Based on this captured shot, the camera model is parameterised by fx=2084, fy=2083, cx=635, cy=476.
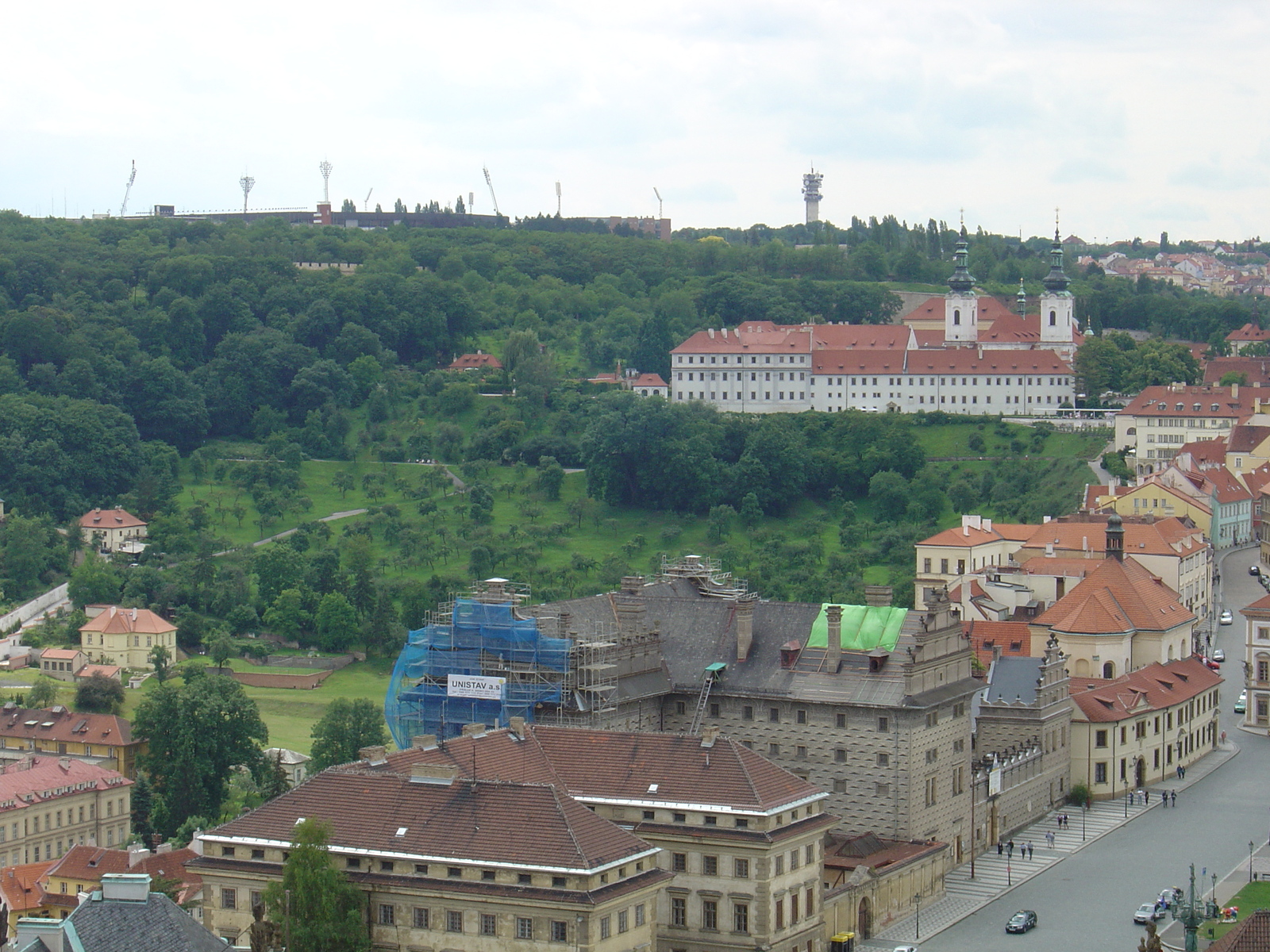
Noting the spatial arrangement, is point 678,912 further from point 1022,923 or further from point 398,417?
point 398,417

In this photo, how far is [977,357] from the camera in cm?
15162

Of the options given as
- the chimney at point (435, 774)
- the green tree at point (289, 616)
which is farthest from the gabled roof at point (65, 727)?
the chimney at point (435, 774)

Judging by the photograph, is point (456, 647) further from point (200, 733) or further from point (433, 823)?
point (200, 733)

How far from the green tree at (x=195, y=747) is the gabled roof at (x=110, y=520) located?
5136cm

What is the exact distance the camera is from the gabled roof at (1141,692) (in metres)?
77.1

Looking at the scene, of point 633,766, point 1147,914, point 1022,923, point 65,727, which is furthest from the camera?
point 65,727

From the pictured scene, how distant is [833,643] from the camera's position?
64.5 meters

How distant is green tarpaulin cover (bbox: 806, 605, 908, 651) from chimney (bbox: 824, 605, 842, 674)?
6.4 inches

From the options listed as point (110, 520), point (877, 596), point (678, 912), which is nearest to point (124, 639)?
point (110, 520)

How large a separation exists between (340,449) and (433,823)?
104 metres

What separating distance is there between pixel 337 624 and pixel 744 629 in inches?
1881

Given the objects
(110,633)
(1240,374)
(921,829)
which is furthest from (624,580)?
(1240,374)

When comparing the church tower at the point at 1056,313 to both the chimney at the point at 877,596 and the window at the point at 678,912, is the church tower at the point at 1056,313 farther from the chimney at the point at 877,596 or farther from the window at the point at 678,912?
the window at the point at 678,912

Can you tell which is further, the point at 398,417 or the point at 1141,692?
the point at 398,417
